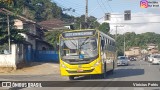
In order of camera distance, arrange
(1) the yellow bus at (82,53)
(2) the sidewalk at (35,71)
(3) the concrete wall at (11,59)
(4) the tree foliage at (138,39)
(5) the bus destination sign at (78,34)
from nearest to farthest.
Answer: (1) the yellow bus at (82,53), (5) the bus destination sign at (78,34), (2) the sidewalk at (35,71), (3) the concrete wall at (11,59), (4) the tree foliage at (138,39)

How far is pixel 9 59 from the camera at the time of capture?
39562mm

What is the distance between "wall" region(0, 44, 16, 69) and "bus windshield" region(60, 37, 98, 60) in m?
13.6

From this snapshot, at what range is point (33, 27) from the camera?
5981 centimetres

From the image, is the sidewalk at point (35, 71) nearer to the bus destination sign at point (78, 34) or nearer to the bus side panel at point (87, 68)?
the bus destination sign at point (78, 34)

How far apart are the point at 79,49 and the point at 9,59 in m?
15.1

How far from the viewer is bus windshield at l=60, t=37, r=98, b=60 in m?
26.2

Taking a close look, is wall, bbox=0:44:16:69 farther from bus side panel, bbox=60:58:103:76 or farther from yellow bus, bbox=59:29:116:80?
bus side panel, bbox=60:58:103:76

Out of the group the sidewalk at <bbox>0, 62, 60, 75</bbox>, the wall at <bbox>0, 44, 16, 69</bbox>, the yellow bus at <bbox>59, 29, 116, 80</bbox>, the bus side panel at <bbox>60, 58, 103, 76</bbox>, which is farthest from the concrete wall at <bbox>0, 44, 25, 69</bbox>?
the bus side panel at <bbox>60, 58, 103, 76</bbox>

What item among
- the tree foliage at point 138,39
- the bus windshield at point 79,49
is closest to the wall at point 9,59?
the bus windshield at point 79,49

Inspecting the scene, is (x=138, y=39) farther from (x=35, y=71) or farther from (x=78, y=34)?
(x=78, y=34)

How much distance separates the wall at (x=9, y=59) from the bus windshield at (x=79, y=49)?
44.6ft

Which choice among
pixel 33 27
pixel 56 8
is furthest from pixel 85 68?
pixel 56 8

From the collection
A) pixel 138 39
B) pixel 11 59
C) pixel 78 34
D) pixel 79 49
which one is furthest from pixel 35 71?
pixel 138 39

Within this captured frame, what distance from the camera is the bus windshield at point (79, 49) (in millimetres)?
26188
